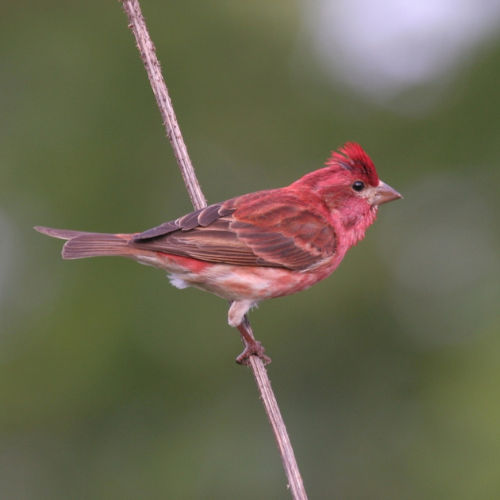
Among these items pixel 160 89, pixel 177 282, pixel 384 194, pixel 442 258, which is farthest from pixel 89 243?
pixel 442 258

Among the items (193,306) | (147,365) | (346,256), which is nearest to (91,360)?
(147,365)

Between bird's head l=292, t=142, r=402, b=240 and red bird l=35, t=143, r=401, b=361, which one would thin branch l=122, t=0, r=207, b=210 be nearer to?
red bird l=35, t=143, r=401, b=361

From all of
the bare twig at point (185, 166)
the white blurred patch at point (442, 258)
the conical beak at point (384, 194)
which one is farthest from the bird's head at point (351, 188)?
the bare twig at point (185, 166)

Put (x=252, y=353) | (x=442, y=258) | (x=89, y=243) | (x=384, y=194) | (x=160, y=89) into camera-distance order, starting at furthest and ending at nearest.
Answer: (x=442, y=258) → (x=384, y=194) → (x=252, y=353) → (x=89, y=243) → (x=160, y=89)

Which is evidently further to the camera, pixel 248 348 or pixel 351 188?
pixel 351 188

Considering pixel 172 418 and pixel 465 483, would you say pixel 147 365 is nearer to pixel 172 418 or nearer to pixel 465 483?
pixel 172 418

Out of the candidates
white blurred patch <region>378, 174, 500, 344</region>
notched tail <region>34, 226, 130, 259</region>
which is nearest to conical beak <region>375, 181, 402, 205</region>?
white blurred patch <region>378, 174, 500, 344</region>

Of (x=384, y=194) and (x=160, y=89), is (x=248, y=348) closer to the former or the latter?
(x=384, y=194)
